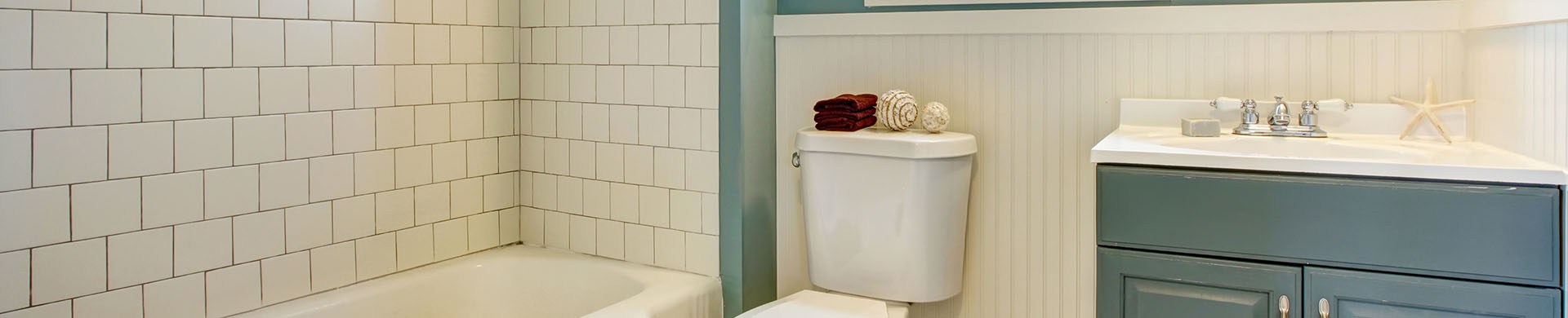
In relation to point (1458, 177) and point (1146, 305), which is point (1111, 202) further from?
point (1458, 177)

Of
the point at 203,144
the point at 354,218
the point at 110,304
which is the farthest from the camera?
the point at 354,218

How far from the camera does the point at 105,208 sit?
1.96 meters

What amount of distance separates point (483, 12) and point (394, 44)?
0.95ft

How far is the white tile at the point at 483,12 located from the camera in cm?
265

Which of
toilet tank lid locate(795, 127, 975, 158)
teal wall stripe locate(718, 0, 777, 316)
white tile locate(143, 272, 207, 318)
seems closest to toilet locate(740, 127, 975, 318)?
toilet tank lid locate(795, 127, 975, 158)

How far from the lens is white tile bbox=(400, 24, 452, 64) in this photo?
2.51 m

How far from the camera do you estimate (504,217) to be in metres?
2.85

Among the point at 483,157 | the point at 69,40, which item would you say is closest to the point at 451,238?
the point at 483,157

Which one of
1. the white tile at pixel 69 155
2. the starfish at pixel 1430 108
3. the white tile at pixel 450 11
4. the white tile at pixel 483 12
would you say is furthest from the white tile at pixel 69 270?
the starfish at pixel 1430 108

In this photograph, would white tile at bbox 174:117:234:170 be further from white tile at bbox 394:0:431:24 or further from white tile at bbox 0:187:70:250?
white tile at bbox 394:0:431:24

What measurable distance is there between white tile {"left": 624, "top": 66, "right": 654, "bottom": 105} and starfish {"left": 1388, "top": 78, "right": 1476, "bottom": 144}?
5.15 feet

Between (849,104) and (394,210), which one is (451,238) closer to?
(394,210)

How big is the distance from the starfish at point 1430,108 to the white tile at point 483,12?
79.3 inches

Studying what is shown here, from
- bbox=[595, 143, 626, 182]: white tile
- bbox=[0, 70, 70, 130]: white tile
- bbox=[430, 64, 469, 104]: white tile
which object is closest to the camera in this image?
bbox=[0, 70, 70, 130]: white tile
